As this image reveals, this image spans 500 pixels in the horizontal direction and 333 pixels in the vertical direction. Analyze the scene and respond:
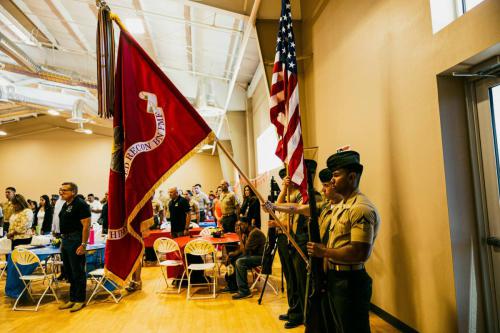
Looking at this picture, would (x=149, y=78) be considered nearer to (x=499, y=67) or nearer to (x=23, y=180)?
(x=499, y=67)

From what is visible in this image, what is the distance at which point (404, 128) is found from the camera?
328 centimetres

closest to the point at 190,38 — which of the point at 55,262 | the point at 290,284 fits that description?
the point at 55,262

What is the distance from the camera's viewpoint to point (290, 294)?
4.14 m

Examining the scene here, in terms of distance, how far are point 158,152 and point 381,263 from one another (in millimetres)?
2764

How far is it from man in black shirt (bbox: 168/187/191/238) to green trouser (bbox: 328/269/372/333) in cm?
459

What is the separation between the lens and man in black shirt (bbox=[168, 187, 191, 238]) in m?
6.57

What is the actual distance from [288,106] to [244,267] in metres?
2.66

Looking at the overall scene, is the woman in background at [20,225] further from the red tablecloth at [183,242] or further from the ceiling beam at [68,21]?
the ceiling beam at [68,21]

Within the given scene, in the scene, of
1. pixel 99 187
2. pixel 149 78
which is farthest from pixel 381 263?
pixel 99 187

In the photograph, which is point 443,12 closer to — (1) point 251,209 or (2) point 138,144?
(2) point 138,144

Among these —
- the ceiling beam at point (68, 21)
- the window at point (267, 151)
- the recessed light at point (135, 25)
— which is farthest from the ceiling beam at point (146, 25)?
the window at point (267, 151)

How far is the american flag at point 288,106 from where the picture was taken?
11.5 ft

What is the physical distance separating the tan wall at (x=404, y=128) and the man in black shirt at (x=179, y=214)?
3.29 metres

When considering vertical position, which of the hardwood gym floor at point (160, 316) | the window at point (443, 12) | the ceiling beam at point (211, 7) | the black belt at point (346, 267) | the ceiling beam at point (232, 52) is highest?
the ceiling beam at point (232, 52)
